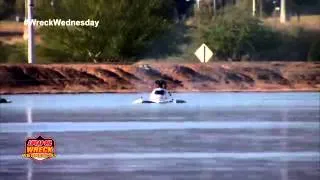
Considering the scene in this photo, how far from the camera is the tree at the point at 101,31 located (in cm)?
2286

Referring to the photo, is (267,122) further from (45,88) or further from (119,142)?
(45,88)

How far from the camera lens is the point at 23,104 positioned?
18141 mm

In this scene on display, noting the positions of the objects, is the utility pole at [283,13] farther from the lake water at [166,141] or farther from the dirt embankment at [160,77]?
the lake water at [166,141]

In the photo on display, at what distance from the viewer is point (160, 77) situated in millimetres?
23766

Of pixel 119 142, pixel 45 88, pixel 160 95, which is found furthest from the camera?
pixel 45 88

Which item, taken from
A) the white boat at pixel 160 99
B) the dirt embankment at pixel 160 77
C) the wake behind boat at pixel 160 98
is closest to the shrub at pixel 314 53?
the dirt embankment at pixel 160 77

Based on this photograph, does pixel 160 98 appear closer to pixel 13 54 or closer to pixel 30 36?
pixel 30 36

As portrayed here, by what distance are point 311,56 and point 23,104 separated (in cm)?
968

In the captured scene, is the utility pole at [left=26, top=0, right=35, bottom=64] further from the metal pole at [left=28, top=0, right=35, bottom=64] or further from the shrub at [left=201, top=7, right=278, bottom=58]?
the shrub at [left=201, top=7, right=278, bottom=58]

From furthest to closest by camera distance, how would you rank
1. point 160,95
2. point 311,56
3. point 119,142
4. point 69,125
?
point 311,56 → point 160,95 → point 69,125 → point 119,142

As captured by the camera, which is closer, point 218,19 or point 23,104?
point 23,104

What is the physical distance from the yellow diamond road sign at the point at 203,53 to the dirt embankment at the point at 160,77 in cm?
64

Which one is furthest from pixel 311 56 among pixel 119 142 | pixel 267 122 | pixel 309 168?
pixel 309 168

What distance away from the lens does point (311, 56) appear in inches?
990
